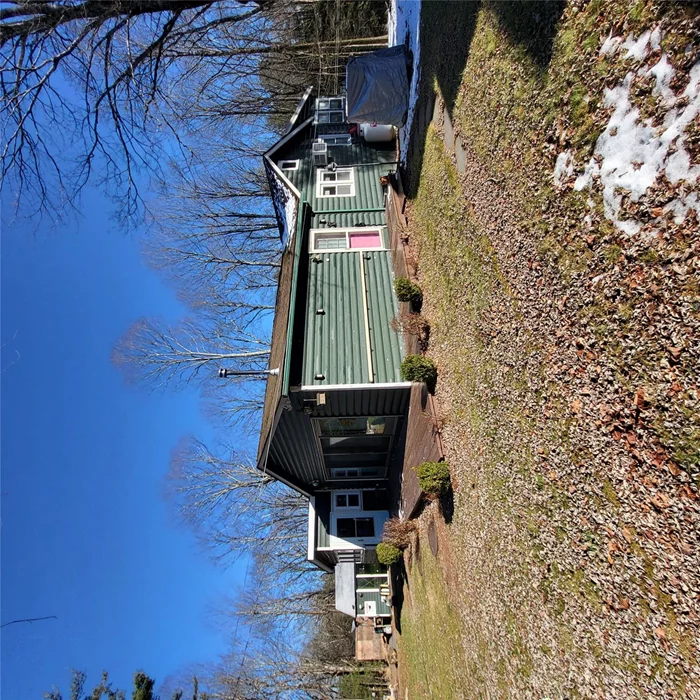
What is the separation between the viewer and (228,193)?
21.3 meters

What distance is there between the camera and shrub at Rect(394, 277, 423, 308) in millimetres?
8320

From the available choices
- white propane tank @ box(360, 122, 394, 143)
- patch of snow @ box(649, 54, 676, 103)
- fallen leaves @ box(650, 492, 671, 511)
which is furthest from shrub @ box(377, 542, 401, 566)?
white propane tank @ box(360, 122, 394, 143)

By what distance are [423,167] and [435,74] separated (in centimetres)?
170

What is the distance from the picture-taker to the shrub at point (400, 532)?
9.29 m

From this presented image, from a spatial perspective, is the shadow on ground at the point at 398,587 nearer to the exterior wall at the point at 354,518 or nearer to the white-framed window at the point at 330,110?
the exterior wall at the point at 354,518

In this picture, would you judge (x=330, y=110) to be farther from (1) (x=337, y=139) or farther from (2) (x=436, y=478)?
(2) (x=436, y=478)

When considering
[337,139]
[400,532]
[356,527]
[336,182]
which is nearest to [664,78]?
[400,532]

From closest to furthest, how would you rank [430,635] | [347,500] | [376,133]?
[430,635] → [347,500] → [376,133]

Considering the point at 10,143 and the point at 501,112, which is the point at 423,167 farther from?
the point at 10,143

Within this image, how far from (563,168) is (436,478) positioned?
4472 millimetres

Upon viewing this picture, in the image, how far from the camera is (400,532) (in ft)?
31.1

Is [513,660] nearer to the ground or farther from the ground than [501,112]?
nearer to the ground

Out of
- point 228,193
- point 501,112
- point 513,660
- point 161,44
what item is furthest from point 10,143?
point 228,193

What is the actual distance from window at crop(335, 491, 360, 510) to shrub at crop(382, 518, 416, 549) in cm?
326
